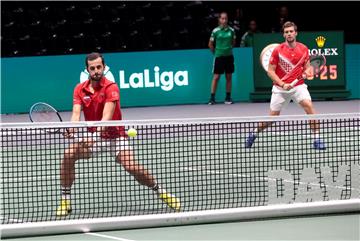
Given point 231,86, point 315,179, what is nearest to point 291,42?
point 315,179

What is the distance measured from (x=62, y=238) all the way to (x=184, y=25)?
15.1m

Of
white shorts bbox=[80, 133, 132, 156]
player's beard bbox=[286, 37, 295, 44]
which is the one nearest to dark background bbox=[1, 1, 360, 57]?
player's beard bbox=[286, 37, 295, 44]

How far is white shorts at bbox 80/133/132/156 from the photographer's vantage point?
780 centimetres

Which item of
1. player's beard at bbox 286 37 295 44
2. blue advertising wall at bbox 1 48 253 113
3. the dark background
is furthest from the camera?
the dark background

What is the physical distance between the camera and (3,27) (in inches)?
815

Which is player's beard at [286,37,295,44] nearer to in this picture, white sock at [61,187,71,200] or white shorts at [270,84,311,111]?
white shorts at [270,84,311,111]

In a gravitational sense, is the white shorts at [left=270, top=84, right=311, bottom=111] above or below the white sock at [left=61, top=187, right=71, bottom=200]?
above

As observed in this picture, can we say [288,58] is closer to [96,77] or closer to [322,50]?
[96,77]

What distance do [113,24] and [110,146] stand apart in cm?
1366

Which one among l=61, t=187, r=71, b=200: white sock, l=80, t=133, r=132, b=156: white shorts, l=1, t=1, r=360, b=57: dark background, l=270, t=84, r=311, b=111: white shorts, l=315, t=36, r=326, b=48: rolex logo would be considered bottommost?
l=61, t=187, r=71, b=200: white sock

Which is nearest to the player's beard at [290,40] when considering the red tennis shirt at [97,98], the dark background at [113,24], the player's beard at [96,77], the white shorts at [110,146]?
the red tennis shirt at [97,98]

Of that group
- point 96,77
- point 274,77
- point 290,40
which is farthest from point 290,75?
point 96,77

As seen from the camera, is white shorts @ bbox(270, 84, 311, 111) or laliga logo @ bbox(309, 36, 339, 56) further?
laliga logo @ bbox(309, 36, 339, 56)

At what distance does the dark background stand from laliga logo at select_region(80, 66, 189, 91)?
2531mm
